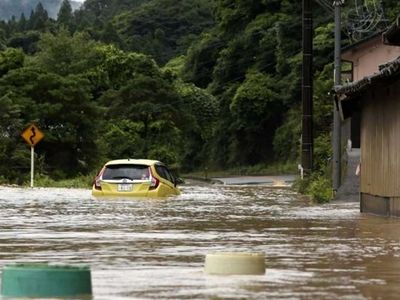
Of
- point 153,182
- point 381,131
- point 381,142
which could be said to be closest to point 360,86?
point 381,131

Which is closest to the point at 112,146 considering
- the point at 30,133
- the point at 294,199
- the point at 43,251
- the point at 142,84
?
the point at 142,84

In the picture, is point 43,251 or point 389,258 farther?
point 43,251

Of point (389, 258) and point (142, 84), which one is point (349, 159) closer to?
point (389, 258)

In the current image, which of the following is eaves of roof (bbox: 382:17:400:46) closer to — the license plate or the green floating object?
the license plate

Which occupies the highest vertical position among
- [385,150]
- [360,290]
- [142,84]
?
[142,84]

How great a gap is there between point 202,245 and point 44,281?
587cm

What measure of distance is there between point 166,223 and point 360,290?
31.1 feet

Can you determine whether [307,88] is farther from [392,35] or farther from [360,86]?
[392,35]

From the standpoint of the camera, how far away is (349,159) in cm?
4119

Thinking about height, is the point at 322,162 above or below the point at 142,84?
below

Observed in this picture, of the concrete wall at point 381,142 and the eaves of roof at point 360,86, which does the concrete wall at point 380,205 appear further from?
the eaves of roof at point 360,86

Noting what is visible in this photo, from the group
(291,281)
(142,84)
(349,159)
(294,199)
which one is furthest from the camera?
(142,84)

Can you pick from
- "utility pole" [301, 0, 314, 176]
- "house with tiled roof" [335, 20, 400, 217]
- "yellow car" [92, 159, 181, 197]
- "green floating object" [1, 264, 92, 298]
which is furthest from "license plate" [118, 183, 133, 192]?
"green floating object" [1, 264, 92, 298]

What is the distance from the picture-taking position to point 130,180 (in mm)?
27453
